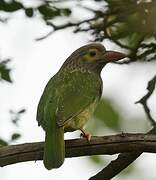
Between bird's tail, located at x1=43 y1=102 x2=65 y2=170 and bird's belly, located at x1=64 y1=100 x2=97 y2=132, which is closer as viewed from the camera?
bird's tail, located at x1=43 y1=102 x2=65 y2=170

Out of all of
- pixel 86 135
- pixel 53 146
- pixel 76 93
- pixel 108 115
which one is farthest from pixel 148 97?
pixel 53 146

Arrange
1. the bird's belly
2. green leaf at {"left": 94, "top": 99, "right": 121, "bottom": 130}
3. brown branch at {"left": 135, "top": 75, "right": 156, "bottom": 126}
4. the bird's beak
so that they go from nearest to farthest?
1. the bird's belly
2. brown branch at {"left": 135, "top": 75, "right": 156, "bottom": 126}
3. green leaf at {"left": 94, "top": 99, "right": 121, "bottom": 130}
4. the bird's beak

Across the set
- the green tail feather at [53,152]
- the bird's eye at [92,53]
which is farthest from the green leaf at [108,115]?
the green tail feather at [53,152]

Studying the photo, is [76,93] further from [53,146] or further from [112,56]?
[53,146]

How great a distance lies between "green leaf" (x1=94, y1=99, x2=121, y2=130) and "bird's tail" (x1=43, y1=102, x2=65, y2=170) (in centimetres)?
42

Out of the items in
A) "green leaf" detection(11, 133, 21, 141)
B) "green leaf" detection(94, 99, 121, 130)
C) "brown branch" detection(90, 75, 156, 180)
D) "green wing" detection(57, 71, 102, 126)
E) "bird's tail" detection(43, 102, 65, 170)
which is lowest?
"green leaf" detection(11, 133, 21, 141)

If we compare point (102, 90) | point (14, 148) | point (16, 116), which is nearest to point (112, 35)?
point (102, 90)

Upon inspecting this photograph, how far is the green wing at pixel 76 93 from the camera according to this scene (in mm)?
4219

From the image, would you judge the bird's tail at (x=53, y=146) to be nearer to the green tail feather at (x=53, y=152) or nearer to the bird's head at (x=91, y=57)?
the green tail feather at (x=53, y=152)

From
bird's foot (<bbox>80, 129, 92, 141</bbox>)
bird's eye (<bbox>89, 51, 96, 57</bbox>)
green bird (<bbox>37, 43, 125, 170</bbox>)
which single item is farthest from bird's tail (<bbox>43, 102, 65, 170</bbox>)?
bird's eye (<bbox>89, 51, 96, 57</bbox>)

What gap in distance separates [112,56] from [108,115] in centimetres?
40

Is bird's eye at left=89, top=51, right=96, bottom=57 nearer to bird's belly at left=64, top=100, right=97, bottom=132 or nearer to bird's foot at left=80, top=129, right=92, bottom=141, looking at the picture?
bird's belly at left=64, top=100, right=97, bottom=132

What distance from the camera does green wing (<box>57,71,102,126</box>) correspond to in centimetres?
422

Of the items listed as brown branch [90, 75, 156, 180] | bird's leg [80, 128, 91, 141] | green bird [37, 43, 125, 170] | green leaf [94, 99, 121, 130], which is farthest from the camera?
green leaf [94, 99, 121, 130]
